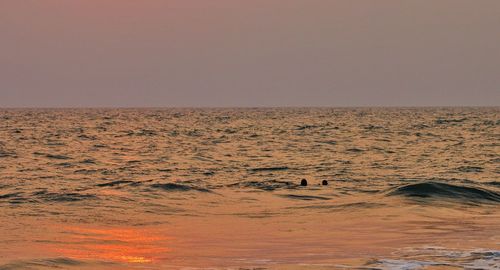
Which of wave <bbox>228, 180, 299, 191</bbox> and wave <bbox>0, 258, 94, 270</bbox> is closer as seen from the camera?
wave <bbox>0, 258, 94, 270</bbox>

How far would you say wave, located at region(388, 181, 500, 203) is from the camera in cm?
2525

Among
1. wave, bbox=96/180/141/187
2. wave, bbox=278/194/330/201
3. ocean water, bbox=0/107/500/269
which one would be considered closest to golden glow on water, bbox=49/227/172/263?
ocean water, bbox=0/107/500/269

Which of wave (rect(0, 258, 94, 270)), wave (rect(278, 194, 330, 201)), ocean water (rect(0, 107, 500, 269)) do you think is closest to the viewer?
wave (rect(0, 258, 94, 270))

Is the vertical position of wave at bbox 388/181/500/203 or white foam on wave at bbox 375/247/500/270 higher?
white foam on wave at bbox 375/247/500/270

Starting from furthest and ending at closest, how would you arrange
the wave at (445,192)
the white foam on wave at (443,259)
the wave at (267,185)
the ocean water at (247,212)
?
1. the wave at (267,185)
2. the wave at (445,192)
3. the ocean water at (247,212)
4. the white foam on wave at (443,259)

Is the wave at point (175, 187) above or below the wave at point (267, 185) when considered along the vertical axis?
above

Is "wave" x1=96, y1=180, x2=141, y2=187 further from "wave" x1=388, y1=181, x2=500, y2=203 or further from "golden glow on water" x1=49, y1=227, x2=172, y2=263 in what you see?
"golden glow on water" x1=49, y1=227, x2=172, y2=263

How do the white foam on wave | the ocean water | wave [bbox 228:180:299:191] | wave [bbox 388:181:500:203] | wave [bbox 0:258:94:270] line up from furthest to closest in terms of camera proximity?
1. wave [bbox 228:180:299:191]
2. wave [bbox 388:181:500:203]
3. the ocean water
4. the white foam on wave
5. wave [bbox 0:258:94:270]

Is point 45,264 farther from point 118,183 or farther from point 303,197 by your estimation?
point 118,183

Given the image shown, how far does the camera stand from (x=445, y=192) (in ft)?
85.8

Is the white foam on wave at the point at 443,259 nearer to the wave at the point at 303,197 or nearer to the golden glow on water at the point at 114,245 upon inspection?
the golden glow on water at the point at 114,245

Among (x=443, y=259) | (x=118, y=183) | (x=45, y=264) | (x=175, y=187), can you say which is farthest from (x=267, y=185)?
(x=45, y=264)

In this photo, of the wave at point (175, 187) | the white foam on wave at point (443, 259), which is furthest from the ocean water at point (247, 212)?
the wave at point (175, 187)

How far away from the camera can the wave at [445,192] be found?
25.2m
